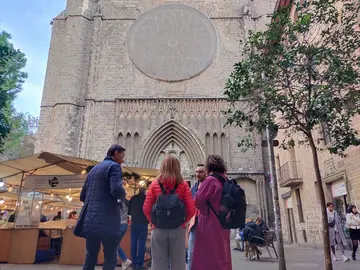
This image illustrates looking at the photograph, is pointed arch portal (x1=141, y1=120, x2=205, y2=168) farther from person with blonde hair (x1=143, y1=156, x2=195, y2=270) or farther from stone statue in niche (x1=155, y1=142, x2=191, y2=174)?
person with blonde hair (x1=143, y1=156, x2=195, y2=270)

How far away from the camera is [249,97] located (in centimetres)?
670

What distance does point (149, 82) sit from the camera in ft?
64.6

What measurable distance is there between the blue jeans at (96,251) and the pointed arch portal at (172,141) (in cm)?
1465

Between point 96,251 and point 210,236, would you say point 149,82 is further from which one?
point 210,236

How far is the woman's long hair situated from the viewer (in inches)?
113

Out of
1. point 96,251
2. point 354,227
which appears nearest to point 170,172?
point 96,251

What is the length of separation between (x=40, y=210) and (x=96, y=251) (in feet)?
15.5

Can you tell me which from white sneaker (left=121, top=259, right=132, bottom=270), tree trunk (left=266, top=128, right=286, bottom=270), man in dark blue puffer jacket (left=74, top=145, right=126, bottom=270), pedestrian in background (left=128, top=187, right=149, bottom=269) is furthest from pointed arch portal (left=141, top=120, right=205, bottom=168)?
man in dark blue puffer jacket (left=74, top=145, right=126, bottom=270)

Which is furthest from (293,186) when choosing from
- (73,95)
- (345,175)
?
(73,95)

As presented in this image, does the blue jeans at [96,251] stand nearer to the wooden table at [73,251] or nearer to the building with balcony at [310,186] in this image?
the wooden table at [73,251]

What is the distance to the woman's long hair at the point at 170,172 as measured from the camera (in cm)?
287

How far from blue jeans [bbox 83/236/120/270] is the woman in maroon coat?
866mm

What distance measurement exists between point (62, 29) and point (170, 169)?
21.2 meters

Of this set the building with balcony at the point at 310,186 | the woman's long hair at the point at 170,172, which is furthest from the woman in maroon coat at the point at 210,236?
the building with balcony at the point at 310,186
